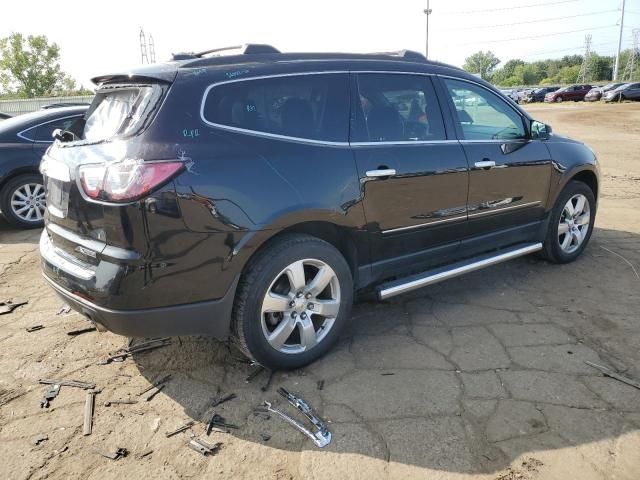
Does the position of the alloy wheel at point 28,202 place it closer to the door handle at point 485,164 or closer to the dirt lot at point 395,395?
the dirt lot at point 395,395

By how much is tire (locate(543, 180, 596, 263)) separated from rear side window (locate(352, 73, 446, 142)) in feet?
5.82

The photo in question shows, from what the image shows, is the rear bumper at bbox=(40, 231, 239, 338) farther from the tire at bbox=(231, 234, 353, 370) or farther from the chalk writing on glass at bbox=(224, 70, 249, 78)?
the chalk writing on glass at bbox=(224, 70, 249, 78)

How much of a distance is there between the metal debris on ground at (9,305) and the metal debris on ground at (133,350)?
137cm

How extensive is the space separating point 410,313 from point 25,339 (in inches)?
112

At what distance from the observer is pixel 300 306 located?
307 centimetres

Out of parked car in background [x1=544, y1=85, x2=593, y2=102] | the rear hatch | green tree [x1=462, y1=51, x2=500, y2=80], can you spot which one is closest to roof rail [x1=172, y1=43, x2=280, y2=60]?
the rear hatch

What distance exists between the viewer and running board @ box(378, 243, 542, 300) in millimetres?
3463

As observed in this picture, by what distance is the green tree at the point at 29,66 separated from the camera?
202 ft

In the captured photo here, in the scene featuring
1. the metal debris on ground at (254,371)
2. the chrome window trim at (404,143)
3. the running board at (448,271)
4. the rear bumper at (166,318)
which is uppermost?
the chrome window trim at (404,143)

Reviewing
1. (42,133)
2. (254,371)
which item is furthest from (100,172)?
(42,133)

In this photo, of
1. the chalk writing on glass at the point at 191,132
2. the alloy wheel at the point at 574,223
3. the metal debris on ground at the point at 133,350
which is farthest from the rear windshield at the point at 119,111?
the alloy wheel at the point at 574,223

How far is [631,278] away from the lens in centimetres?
452

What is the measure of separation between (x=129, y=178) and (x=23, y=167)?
5.13 meters

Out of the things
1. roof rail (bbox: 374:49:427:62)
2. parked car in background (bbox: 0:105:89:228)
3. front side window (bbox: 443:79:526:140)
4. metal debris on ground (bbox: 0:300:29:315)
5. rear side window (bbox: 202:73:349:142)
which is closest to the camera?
rear side window (bbox: 202:73:349:142)
